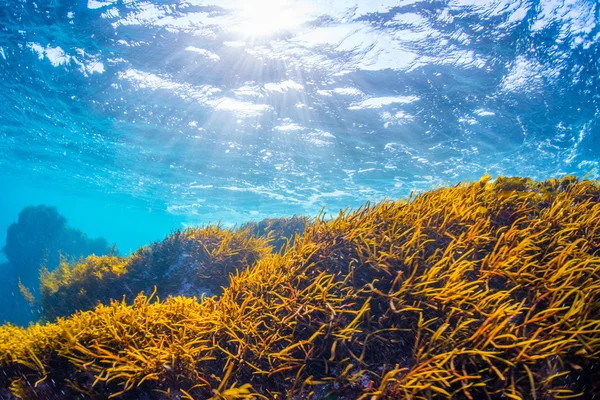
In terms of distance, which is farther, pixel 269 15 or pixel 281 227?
pixel 281 227

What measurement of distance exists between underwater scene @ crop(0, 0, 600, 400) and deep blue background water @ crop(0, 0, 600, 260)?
107mm

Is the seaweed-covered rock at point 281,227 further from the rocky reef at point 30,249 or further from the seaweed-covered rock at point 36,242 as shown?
the seaweed-covered rock at point 36,242

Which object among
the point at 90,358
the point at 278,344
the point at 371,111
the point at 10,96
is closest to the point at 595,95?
the point at 371,111

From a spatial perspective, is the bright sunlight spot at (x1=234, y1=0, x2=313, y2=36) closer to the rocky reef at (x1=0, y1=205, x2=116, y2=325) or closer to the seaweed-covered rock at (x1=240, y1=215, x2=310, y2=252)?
the seaweed-covered rock at (x1=240, y1=215, x2=310, y2=252)

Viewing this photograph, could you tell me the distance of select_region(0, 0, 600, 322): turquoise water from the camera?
931cm

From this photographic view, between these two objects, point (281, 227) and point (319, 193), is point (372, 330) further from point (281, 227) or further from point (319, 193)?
point (319, 193)

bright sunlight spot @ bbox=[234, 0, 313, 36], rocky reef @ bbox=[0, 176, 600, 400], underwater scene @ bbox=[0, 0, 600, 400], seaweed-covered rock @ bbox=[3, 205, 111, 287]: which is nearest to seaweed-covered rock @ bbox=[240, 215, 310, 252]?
underwater scene @ bbox=[0, 0, 600, 400]

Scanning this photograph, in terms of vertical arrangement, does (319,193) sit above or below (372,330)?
above

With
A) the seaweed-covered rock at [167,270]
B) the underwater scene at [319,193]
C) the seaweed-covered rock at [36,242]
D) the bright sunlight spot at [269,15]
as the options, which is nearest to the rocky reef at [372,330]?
the underwater scene at [319,193]

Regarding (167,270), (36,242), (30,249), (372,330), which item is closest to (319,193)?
(167,270)

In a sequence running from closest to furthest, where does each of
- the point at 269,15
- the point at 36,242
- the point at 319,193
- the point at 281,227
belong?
the point at 269,15 < the point at 281,227 < the point at 36,242 < the point at 319,193

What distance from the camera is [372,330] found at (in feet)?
9.02

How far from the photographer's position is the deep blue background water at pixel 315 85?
9.32m

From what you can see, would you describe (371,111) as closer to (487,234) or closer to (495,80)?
(495,80)
